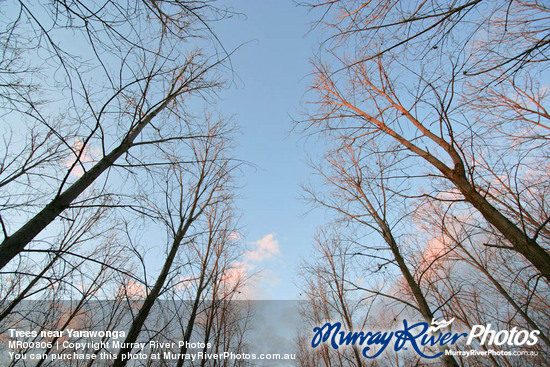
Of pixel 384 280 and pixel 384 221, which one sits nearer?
pixel 384 280

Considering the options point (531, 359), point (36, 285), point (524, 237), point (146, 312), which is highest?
point (36, 285)

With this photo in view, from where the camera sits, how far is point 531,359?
26.2 feet

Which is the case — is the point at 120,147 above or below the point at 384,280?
above

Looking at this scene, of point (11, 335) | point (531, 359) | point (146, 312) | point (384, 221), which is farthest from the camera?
point (531, 359)

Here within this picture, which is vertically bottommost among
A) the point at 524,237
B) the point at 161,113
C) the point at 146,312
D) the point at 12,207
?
the point at 146,312

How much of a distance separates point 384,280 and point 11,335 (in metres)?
8.67

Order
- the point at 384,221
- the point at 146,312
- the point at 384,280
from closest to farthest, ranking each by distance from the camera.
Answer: the point at 146,312 < the point at 384,280 < the point at 384,221

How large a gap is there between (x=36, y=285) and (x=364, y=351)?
7.95m

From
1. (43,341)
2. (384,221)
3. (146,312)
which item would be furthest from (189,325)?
(43,341)

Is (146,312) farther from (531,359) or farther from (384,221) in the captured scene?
(531,359)

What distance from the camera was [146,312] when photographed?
228 centimetres

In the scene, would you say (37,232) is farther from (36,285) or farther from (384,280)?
(36,285)

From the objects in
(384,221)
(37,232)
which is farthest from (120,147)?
(384,221)

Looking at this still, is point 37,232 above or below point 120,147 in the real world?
below
